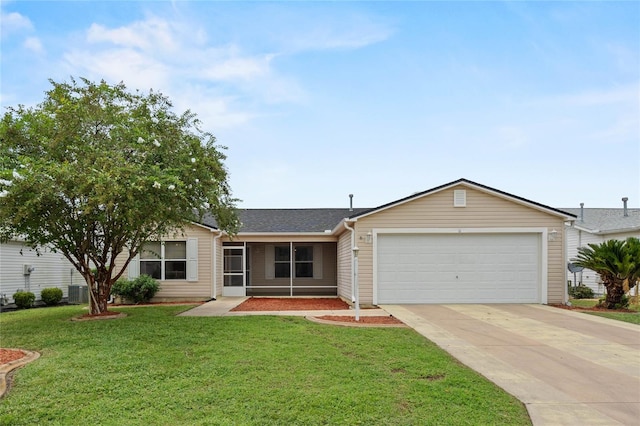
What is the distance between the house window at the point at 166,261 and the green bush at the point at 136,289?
0.69 m

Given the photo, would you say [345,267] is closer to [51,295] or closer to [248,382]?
[248,382]

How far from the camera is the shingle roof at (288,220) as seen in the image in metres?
17.7

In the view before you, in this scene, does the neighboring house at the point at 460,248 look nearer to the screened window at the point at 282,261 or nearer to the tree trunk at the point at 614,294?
the tree trunk at the point at 614,294

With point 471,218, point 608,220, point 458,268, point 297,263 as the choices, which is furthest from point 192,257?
point 608,220

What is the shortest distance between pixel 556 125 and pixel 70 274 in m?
20.9

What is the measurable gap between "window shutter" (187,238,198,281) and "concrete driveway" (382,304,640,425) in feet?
26.2

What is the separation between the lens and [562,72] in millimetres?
13438

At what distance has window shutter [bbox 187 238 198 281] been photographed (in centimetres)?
1627

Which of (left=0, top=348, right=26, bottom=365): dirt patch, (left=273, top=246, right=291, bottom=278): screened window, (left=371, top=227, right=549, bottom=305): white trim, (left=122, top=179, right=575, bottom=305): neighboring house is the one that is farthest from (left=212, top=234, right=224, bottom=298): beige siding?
(left=0, top=348, right=26, bottom=365): dirt patch

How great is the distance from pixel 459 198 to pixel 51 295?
15.6 metres

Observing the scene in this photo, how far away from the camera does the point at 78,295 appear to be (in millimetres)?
17188

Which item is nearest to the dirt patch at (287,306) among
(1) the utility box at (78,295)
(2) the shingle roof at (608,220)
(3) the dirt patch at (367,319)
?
(3) the dirt patch at (367,319)

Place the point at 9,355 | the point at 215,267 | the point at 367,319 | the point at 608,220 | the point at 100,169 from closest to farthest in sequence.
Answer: the point at 9,355
the point at 100,169
the point at 367,319
the point at 215,267
the point at 608,220

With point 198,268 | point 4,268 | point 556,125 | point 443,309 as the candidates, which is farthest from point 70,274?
point 556,125
